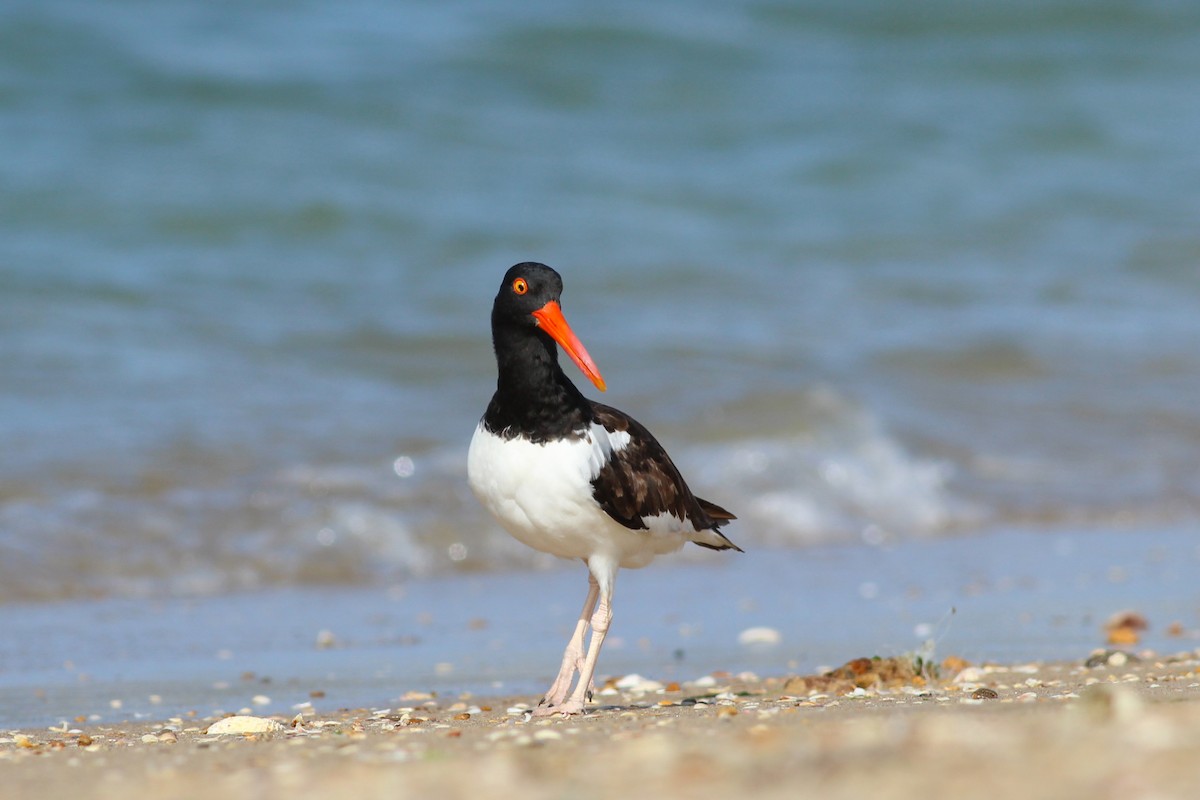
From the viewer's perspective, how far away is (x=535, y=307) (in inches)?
194

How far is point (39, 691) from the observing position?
5410 millimetres

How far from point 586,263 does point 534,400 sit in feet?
26.7

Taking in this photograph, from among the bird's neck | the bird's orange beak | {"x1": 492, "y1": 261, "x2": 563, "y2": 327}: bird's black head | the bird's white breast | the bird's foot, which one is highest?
{"x1": 492, "y1": 261, "x2": 563, "y2": 327}: bird's black head

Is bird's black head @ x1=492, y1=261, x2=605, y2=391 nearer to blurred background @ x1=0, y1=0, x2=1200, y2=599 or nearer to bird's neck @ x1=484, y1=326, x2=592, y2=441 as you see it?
bird's neck @ x1=484, y1=326, x2=592, y2=441

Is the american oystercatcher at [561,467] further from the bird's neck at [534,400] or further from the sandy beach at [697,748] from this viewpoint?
the sandy beach at [697,748]

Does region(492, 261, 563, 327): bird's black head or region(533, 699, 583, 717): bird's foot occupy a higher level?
region(492, 261, 563, 327): bird's black head

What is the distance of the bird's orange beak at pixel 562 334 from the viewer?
15.9 ft

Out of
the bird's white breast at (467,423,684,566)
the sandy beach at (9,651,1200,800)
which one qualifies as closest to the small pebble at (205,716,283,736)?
the sandy beach at (9,651,1200,800)

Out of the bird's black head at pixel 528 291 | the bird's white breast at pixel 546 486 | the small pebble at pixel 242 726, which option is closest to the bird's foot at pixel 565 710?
the bird's white breast at pixel 546 486

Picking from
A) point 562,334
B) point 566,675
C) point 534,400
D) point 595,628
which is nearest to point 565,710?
point 566,675

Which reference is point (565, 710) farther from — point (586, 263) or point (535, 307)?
point (586, 263)

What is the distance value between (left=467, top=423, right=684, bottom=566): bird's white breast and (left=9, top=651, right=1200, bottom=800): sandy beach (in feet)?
1.90

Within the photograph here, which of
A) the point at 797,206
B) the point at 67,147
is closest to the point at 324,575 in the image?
the point at 67,147

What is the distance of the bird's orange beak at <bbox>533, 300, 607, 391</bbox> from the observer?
15.9 ft
